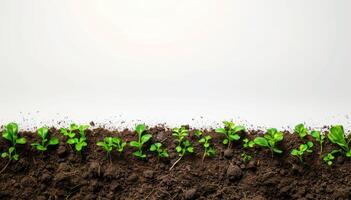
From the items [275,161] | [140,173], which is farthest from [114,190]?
[275,161]

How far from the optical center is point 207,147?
7.32ft

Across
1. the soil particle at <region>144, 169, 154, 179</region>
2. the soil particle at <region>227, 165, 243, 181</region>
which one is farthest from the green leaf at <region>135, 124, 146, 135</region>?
the soil particle at <region>227, 165, 243, 181</region>

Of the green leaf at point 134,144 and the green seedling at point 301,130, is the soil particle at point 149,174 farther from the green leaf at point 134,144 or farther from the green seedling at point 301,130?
the green seedling at point 301,130

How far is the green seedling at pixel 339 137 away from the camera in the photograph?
217cm

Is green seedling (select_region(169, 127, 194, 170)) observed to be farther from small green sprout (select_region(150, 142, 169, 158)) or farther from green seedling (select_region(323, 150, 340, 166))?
green seedling (select_region(323, 150, 340, 166))

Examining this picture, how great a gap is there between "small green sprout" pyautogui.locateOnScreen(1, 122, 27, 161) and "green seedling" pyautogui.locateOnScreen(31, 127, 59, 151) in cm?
9

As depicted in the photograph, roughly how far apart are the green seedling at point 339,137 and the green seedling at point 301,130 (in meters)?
0.14

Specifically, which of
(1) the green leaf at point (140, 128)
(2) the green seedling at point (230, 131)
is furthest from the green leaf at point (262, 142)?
(1) the green leaf at point (140, 128)

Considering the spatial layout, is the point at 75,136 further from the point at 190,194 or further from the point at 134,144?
the point at 190,194

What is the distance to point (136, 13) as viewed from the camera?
2609 millimetres

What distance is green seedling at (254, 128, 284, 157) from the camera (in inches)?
84.9

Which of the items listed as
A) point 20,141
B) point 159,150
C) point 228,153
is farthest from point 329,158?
point 20,141

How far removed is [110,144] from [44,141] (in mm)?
375

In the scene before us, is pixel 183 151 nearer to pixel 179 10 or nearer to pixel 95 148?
pixel 95 148
